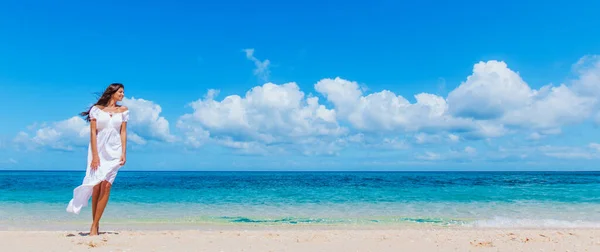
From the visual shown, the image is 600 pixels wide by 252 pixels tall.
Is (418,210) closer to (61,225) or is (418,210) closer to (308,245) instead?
(308,245)

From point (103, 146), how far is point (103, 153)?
0.11 metres

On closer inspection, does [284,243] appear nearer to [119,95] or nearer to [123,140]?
[123,140]

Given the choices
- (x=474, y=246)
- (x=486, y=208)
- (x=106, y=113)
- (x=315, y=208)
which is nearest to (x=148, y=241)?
(x=106, y=113)

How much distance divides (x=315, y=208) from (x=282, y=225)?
4.37 metres

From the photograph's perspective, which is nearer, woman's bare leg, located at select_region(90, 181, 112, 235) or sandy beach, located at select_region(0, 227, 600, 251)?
sandy beach, located at select_region(0, 227, 600, 251)

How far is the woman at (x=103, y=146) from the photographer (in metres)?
6.11

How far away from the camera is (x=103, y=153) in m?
6.19

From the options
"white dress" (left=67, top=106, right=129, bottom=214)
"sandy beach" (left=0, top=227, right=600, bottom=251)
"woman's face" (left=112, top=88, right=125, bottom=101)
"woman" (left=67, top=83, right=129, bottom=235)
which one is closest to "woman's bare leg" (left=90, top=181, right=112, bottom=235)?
"woman" (left=67, top=83, right=129, bottom=235)

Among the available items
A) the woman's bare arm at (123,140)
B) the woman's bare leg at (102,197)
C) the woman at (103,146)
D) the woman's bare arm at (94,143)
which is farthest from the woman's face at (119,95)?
the woman's bare leg at (102,197)

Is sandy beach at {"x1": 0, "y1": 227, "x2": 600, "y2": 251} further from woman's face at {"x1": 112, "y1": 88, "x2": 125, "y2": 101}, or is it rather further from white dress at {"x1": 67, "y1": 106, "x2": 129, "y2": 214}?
woman's face at {"x1": 112, "y1": 88, "x2": 125, "y2": 101}

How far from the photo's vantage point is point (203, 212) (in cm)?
1400

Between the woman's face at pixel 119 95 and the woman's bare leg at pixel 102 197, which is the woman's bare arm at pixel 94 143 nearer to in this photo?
the woman's bare leg at pixel 102 197

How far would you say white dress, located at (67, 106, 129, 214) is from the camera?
20.1 feet

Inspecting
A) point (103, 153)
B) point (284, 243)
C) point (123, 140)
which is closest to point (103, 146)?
point (103, 153)
